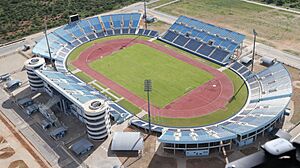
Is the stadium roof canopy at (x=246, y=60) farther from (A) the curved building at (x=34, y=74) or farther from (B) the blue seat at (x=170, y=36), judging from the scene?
(A) the curved building at (x=34, y=74)

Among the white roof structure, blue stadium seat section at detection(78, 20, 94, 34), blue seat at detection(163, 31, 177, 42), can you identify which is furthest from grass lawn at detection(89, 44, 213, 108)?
blue stadium seat section at detection(78, 20, 94, 34)

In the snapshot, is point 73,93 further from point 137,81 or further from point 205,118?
point 205,118

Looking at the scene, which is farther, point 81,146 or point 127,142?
point 81,146

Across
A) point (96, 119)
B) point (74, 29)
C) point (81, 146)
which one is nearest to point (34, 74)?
point (96, 119)

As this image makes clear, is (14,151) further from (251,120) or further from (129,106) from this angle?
(251,120)

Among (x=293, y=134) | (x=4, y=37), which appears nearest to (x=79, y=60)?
(x=4, y=37)

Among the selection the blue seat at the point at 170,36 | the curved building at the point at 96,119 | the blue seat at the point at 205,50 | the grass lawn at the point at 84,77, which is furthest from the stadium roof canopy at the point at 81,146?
the blue seat at the point at 170,36

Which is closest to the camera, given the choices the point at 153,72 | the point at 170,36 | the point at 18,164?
the point at 18,164
